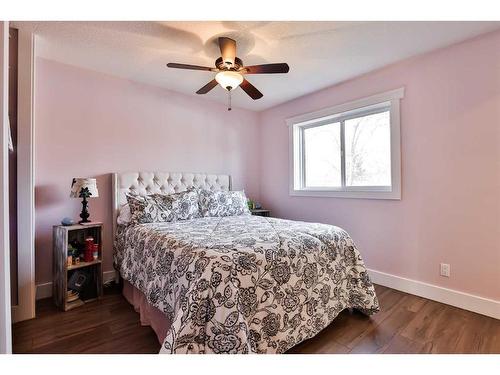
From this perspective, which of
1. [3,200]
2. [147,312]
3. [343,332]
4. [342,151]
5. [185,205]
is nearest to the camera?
[3,200]

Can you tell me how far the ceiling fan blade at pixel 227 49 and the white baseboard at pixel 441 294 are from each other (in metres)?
2.66

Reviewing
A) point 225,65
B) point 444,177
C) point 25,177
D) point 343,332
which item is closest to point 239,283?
point 343,332

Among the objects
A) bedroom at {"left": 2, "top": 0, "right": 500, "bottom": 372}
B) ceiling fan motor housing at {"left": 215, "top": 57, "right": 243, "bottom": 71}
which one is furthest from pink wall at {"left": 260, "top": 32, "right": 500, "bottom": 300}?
ceiling fan motor housing at {"left": 215, "top": 57, "right": 243, "bottom": 71}

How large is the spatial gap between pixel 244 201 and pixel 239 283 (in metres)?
1.94

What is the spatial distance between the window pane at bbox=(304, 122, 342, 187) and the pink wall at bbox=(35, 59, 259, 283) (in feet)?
4.35

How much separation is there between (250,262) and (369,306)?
4.01 feet

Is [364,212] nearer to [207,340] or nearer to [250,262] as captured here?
[250,262]

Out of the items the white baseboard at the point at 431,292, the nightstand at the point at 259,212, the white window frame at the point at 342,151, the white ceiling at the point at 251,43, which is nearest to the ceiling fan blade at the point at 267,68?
the white ceiling at the point at 251,43

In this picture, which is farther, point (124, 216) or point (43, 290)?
point (124, 216)

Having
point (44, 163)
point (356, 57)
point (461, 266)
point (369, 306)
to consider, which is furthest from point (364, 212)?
point (44, 163)

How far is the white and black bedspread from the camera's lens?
1.26 m

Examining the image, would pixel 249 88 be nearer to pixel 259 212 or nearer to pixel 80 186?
pixel 80 186

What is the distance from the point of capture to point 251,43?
214cm

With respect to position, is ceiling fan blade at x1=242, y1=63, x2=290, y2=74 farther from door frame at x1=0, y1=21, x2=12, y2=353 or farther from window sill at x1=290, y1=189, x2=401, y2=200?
window sill at x1=290, y1=189, x2=401, y2=200
